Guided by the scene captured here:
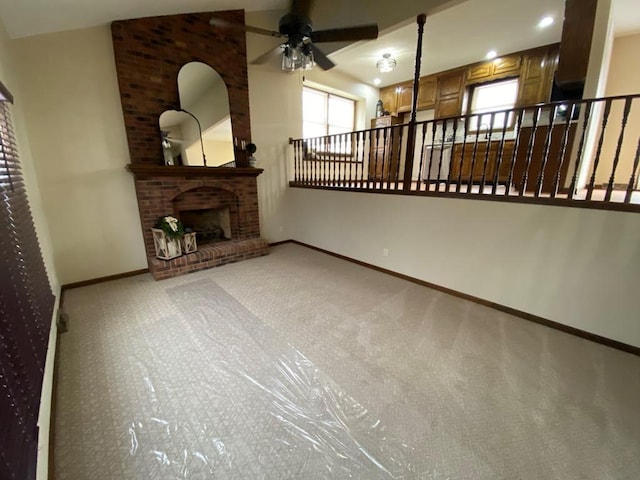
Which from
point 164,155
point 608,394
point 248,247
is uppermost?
point 164,155

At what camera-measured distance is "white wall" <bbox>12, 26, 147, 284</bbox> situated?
2.67 meters

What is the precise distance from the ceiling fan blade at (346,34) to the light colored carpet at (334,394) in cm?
281

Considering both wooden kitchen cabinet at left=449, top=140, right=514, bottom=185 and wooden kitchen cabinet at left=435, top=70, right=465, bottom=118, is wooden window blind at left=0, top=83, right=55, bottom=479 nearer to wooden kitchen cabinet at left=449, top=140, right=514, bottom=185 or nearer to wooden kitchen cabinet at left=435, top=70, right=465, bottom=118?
wooden kitchen cabinet at left=449, top=140, right=514, bottom=185

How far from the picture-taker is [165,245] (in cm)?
333

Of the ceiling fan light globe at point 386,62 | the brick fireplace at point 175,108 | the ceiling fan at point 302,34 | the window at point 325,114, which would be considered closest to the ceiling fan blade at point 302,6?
the ceiling fan at point 302,34

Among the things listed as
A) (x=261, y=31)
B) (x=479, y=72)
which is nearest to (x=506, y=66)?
(x=479, y=72)

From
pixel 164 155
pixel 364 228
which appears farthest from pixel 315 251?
pixel 164 155

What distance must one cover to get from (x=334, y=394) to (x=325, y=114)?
575 centimetres

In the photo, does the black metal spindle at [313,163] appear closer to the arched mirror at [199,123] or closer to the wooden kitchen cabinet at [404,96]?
the arched mirror at [199,123]

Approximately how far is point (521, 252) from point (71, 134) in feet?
15.7

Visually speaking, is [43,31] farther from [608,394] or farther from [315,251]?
[608,394]

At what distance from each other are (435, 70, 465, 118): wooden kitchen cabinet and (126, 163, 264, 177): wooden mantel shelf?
166 inches

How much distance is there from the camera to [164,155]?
3.35m

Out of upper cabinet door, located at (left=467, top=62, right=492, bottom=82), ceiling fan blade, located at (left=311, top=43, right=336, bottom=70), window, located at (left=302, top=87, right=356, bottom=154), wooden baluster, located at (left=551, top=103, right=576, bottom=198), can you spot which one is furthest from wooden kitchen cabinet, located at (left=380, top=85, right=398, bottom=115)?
wooden baluster, located at (left=551, top=103, right=576, bottom=198)
